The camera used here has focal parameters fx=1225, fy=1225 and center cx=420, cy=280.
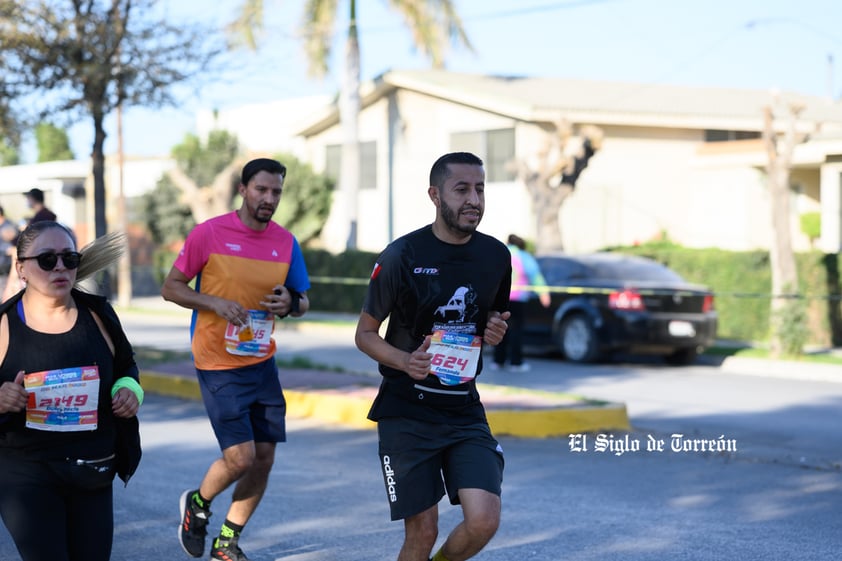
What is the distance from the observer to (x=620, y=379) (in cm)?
1577

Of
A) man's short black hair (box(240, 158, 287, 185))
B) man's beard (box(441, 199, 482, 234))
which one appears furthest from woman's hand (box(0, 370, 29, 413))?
man's short black hair (box(240, 158, 287, 185))

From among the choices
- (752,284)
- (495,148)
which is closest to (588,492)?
(752,284)

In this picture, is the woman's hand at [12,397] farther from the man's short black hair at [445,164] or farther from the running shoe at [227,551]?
the running shoe at [227,551]

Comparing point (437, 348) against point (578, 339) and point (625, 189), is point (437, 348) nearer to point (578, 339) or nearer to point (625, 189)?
point (578, 339)

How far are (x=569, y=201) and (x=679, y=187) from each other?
3454 mm

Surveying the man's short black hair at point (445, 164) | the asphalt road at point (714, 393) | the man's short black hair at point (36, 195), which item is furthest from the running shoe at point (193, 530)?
the man's short black hair at point (36, 195)

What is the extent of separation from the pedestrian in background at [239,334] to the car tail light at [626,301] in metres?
11.1

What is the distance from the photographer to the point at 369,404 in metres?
11.5

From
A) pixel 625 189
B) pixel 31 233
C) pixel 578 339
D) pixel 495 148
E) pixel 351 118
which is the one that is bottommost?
pixel 578 339

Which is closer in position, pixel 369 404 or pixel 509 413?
pixel 509 413

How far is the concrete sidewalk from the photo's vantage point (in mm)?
10828

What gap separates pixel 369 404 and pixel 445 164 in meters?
6.73

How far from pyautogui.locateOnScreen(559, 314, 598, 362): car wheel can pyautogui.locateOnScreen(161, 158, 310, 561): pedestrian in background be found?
446 inches

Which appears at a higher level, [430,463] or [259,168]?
[259,168]
